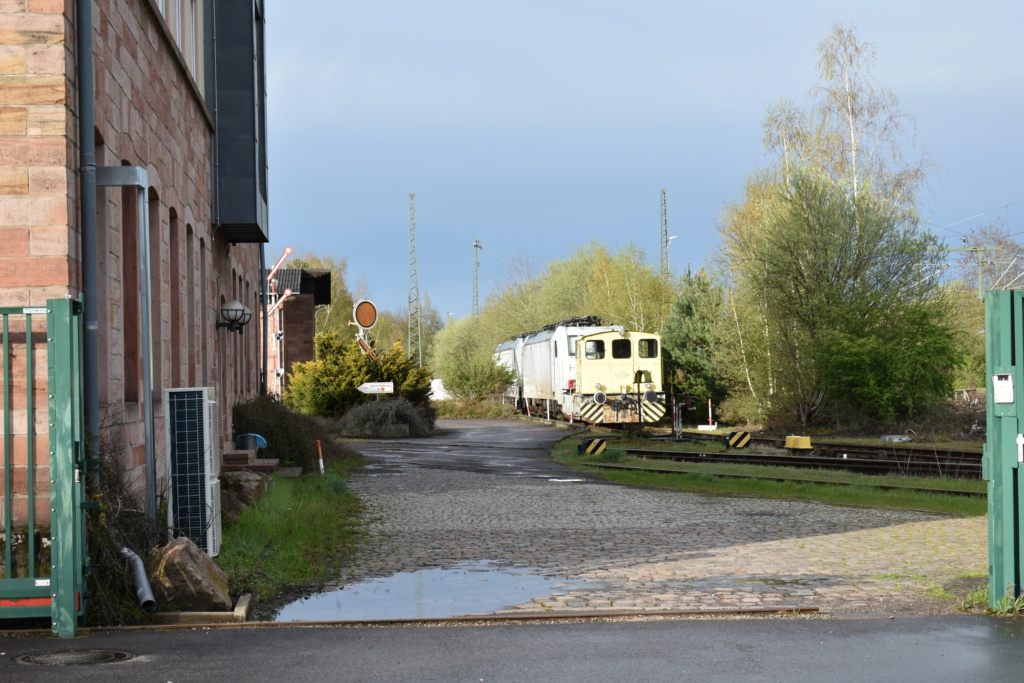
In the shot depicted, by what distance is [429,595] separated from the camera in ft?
27.6

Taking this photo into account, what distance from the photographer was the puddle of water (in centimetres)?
773

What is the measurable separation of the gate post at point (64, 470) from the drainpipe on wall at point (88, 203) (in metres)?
0.82

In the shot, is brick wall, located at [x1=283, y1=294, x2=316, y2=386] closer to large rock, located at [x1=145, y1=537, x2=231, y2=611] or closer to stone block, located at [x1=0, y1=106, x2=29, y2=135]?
stone block, located at [x1=0, y1=106, x2=29, y2=135]

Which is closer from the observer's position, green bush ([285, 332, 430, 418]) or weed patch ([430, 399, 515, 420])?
green bush ([285, 332, 430, 418])

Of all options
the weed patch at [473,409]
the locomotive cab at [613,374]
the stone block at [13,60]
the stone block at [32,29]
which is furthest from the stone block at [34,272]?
the weed patch at [473,409]

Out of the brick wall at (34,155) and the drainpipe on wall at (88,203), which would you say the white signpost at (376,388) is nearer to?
the drainpipe on wall at (88,203)

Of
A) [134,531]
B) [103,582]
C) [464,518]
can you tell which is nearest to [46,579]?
[103,582]

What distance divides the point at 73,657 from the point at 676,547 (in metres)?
5.88

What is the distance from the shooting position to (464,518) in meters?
13.1

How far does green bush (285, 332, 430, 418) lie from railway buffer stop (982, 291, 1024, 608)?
25.8 metres

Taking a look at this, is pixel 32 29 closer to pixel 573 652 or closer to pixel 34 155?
pixel 34 155

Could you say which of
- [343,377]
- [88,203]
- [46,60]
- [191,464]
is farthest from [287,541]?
[343,377]

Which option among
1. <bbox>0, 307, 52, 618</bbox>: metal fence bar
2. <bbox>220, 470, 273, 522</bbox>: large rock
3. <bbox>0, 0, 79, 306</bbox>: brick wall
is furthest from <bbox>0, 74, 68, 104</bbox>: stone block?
<bbox>220, 470, 273, 522</bbox>: large rock

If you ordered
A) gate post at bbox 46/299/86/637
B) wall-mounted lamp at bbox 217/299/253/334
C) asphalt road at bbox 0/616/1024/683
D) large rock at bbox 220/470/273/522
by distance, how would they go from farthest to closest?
wall-mounted lamp at bbox 217/299/253/334 < large rock at bbox 220/470/273/522 < gate post at bbox 46/299/86/637 < asphalt road at bbox 0/616/1024/683
